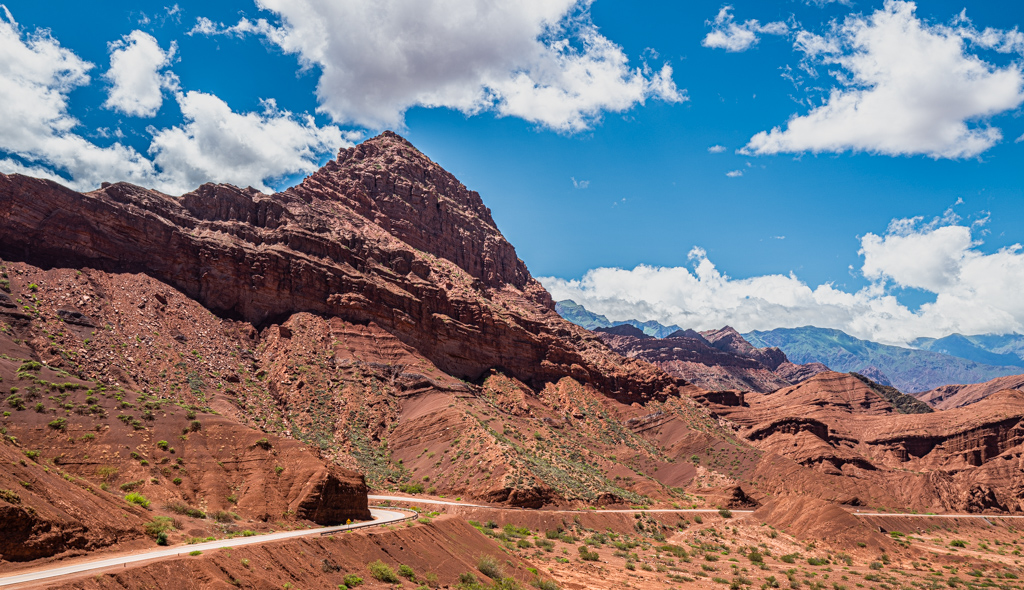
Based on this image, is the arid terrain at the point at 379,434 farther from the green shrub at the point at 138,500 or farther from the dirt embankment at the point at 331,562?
the green shrub at the point at 138,500

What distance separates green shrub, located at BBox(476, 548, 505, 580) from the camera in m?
32.9

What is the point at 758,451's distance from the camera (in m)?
100

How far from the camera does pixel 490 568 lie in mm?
33250

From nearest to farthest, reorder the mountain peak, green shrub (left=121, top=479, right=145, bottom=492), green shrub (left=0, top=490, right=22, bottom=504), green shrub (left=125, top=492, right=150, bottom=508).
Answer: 1. green shrub (left=0, top=490, right=22, bottom=504)
2. green shrub (left=125, top=492, right=150, bottom=508)
3. green shrub (left=121, top=479, right=145, bottom=492)
4. the mountain peak

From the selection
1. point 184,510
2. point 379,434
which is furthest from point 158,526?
point 379,434

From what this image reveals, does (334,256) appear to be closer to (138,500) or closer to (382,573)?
(138,500)

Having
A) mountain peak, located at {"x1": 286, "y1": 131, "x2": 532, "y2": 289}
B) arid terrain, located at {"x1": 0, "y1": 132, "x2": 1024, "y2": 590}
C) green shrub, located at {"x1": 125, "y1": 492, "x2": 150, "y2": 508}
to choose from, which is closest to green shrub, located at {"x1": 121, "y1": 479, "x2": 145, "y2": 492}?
arid terrain, located at {"x1": 0, "y1": 132, "x2": 1024, "y2": 590}

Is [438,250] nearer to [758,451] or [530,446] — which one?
[530,446]

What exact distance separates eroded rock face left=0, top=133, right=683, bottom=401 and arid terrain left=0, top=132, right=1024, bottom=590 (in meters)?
0.42

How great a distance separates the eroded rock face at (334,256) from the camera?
71.1 metres

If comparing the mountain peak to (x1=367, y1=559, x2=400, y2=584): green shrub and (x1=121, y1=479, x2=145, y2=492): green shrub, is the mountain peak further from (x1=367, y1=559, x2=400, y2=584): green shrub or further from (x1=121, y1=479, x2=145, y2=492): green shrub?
(x1=367, y1=559, x2=400, y2=584): green shrub

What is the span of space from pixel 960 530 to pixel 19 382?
108 meters

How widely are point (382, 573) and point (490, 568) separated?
9.35 meters

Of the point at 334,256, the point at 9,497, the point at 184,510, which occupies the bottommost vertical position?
the point at 184,510
